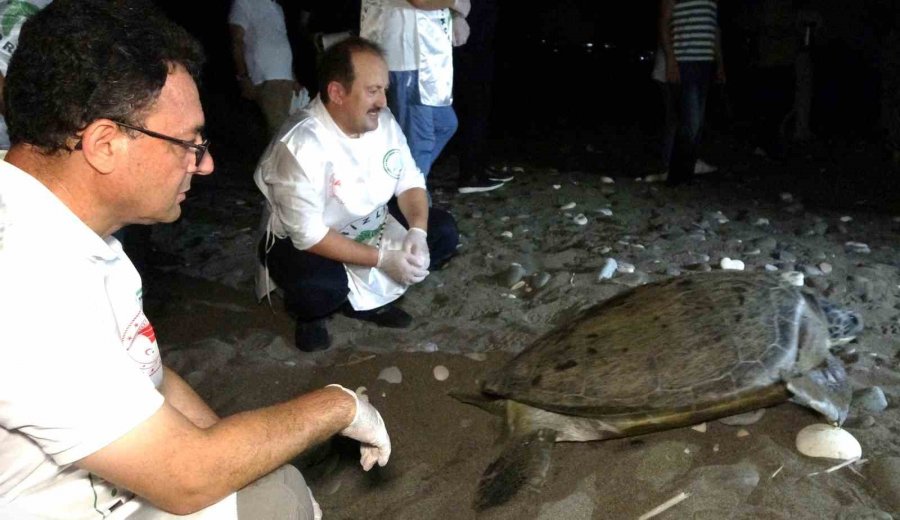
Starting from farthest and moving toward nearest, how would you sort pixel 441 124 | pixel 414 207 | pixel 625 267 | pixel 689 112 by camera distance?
pixel 689 112 → pixel 441 124 → pixel 625 267 → pixel 414 207

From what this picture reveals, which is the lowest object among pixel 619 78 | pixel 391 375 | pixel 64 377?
pixel 619 78

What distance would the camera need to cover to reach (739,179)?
505cm

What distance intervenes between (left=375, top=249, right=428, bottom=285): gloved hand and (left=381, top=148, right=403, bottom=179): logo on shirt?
0.32 meters

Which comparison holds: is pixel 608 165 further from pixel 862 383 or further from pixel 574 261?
pixel 862 383

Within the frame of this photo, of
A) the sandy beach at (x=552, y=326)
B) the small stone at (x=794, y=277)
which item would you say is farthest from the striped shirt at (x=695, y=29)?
the small stone at (x=794, y=277)

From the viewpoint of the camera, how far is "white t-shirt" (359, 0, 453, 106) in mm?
3295

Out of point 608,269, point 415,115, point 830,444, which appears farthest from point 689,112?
point 830,444

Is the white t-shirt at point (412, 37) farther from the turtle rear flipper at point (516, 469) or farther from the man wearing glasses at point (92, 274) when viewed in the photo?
the man wearing glasses at point (92, 274)

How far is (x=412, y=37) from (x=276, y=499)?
2459 millimetres

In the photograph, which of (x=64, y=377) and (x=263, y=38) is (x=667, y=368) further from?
(x=263, y=38)

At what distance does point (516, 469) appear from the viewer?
6.23ft

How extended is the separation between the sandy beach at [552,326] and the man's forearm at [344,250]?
341 mm

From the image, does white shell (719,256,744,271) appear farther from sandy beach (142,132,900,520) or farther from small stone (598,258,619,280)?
small stone (598,258,619,280)

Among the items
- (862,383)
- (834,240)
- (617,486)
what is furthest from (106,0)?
(834,240)
